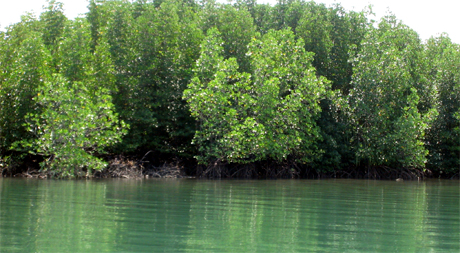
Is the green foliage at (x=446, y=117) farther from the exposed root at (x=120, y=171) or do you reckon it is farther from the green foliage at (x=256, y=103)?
the exposed root at (x=120, y=171)

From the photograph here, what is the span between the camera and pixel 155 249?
6.14m

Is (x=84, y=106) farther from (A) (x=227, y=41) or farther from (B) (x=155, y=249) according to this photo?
(B) (x=155, y=249)

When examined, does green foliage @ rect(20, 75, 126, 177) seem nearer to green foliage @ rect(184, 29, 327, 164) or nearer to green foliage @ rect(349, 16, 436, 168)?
green foliage @ rect(184, 29, 327, 164)

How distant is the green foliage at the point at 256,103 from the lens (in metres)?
23.6

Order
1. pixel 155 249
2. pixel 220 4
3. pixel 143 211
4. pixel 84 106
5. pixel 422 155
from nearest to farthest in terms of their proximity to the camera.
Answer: pixel 155 249, pixel 143 211, pixel 84 106, pixel 422 155, pixel 220 4

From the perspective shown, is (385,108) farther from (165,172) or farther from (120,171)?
(120,171)

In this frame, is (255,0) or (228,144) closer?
(228,144)

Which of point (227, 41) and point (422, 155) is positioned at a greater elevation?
point (227, 41)

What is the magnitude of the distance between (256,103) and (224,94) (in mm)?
1675

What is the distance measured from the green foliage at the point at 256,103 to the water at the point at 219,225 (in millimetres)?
11187

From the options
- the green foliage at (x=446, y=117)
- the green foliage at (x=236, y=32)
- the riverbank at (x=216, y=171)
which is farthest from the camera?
the green foliage at (x=446, y=117)

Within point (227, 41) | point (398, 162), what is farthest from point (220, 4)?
point (398, 162)

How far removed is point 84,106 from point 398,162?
1659cm

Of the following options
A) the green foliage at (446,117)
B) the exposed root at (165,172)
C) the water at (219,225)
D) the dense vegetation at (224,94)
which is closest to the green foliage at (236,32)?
the dense vegetation at (224,94)
